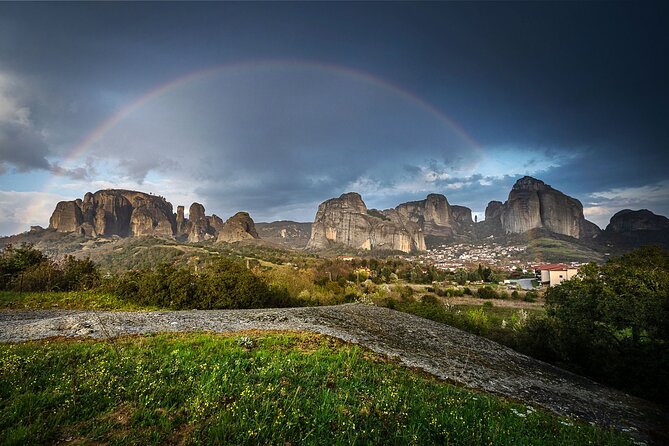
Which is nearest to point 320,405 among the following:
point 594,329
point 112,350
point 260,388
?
point 260,388

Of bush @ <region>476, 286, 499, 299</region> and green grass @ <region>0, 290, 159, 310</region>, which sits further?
bush @ <region>476, 286, 499, 299</region>

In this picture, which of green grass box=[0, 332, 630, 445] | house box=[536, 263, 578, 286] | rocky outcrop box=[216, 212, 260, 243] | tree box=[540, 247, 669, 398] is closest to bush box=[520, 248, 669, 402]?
tree box=[540, 247, 669, 398]

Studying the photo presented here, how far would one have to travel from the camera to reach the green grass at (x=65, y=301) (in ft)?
77.0

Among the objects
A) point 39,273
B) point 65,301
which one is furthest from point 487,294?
point 39,273

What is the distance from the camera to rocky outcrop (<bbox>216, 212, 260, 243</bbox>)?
595ft

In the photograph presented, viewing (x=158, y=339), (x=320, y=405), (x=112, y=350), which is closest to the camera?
(x=320, y=405)

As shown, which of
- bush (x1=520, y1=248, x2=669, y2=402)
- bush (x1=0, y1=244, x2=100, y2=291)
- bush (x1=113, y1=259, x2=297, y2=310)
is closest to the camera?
bush (x1=520, y1=248, x2=669, y2=402)

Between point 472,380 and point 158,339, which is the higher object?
point 158,339

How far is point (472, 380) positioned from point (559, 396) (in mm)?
4201

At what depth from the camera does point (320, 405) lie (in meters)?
6.20

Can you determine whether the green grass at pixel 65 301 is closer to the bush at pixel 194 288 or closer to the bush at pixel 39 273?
the bush at pixel 194 288

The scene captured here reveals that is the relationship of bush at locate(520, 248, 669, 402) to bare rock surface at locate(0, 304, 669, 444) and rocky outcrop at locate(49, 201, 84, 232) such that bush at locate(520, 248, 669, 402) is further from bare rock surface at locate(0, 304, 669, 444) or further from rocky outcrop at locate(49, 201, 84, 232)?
rocky outcrop at locate(49, 201, 84, 232)

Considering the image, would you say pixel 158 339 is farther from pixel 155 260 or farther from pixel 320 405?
pixel 155 260

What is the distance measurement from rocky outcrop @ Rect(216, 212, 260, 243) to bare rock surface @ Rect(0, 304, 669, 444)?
6443 inches
